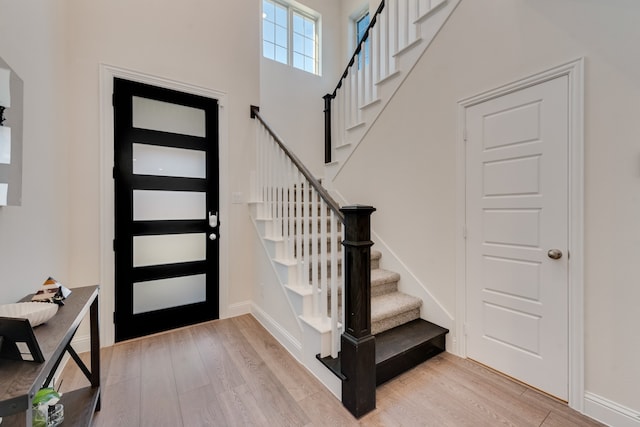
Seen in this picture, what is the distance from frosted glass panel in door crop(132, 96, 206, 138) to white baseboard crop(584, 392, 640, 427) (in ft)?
11.7

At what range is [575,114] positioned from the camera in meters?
1.62

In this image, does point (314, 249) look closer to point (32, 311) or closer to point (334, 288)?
point (334, 288)

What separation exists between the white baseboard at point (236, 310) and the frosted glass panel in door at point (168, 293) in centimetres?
28

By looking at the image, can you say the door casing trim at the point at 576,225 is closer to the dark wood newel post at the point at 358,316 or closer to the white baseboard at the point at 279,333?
the dark wood newel post at the point at 358,316

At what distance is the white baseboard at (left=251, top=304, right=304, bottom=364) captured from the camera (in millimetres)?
2174

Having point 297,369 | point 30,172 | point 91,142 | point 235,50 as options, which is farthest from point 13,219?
point 235,50

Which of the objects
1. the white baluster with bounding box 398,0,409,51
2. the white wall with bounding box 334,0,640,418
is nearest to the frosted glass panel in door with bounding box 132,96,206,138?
the white wall with bounding box 334,0,640,418

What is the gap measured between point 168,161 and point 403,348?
8.60ft

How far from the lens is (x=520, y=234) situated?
1880 millimetres

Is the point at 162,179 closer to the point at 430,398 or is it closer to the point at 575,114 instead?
the point at 430,398

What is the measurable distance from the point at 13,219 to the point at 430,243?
9.02ft

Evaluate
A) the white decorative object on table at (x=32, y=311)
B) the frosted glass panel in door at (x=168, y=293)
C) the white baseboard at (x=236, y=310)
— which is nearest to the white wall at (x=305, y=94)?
the white baseboard at (x=236, y=310)

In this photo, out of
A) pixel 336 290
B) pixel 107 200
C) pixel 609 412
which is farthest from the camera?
pixel 107 200

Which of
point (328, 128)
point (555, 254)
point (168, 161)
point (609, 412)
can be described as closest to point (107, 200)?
point (168, 161)
